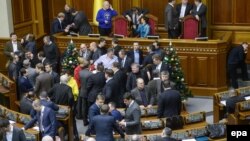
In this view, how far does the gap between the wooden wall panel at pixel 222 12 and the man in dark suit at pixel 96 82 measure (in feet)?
19.9

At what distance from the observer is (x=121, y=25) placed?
687 inches

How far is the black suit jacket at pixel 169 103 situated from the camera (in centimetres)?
1128

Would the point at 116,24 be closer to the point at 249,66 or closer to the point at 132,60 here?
the point at 132,60

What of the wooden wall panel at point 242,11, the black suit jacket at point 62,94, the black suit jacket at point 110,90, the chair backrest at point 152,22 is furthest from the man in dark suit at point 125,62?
the wooden wall panel at point 242,11

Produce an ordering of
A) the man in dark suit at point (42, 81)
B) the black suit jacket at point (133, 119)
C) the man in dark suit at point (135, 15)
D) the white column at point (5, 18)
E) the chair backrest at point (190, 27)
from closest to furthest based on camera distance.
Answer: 1. the black suit jacket at point (133, 119)
2. the man in dark suit at point (42, 81)
3. the chair backrest at point (190, 27)
4. the man in dark suit at point (135, 15)
5. the white column at point (5, 18)

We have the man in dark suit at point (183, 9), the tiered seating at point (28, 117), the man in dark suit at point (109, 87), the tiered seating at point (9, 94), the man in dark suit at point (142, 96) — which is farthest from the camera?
the man in dark suit at point (183, 9)

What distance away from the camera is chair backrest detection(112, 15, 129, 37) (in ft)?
57.0

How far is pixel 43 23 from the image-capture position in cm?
2030

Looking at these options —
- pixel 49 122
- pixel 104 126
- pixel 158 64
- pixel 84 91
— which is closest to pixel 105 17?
pixel 158 64

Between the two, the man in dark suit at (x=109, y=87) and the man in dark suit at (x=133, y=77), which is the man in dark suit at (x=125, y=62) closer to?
the man in dark suit at (x=133, y=77)

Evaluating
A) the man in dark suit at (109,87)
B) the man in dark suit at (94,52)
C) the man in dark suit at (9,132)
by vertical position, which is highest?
the man in dark suit at (94,52)

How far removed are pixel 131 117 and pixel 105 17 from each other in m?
7.27

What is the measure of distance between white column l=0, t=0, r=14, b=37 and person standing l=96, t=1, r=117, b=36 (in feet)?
9.42

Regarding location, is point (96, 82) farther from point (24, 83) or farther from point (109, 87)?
point (24, 83)
